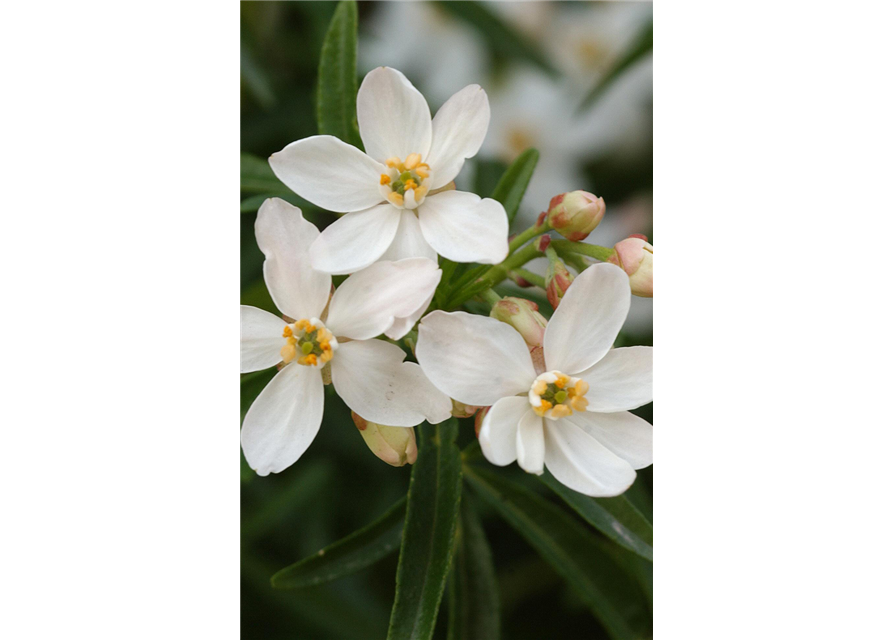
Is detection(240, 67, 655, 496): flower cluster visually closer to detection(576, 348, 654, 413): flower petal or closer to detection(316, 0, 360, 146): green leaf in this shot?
detection(576, 348, 654, 413): flower petal

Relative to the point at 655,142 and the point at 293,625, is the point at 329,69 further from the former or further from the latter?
the point at 293,625

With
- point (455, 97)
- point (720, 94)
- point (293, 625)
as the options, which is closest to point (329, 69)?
point (455, 97)

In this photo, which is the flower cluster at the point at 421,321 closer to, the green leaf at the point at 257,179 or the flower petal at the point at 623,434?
the flower petal at the point at 623,434

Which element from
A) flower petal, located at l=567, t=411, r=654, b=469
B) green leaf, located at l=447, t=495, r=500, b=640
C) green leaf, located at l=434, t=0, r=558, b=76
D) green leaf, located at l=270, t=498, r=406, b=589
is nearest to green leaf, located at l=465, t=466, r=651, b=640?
green leaf, located at l=447, t=495, r=500, b=640

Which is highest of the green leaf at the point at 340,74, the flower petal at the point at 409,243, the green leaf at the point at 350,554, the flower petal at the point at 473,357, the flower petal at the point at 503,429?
the green leaf at the point at 340,74

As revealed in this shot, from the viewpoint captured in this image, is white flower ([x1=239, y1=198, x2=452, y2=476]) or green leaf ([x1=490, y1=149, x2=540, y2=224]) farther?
green leaf ([x1=490, y1=149, x2=540, y2=224])

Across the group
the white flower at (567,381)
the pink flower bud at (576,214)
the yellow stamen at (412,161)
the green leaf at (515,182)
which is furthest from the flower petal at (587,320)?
the green leaf at (515,182)
